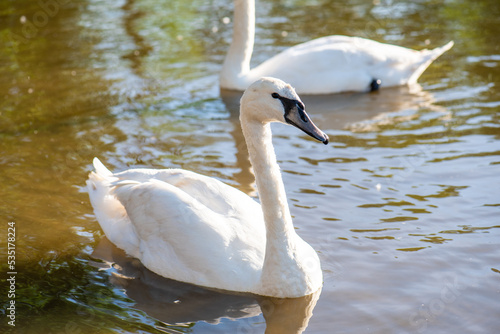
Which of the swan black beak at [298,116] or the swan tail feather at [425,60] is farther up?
the swan black beak at [298,116]

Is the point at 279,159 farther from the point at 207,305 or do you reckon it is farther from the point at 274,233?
the point at 207,305

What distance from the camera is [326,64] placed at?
34.7ft

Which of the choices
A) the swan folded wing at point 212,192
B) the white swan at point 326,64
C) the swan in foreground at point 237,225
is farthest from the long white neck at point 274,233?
the white swan at point 326,64

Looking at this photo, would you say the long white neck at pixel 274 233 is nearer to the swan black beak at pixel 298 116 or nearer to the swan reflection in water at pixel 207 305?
the swan reflection in water at pixel 207 305

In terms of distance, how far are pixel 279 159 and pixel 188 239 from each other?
291 cm

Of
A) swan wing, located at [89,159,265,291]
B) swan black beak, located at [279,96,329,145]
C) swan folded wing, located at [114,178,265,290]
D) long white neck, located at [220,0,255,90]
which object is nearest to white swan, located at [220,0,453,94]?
long white neck, located at [220,0,255,90]

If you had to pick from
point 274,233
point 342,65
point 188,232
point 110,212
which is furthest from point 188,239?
point 342,65

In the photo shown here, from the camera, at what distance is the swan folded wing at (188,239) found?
5637 millimetres

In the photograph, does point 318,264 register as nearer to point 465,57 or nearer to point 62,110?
point 62,110

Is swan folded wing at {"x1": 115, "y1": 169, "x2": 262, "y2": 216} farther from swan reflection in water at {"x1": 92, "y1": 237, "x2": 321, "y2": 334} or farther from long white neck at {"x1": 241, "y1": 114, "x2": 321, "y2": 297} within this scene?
swan reflection in water at {"x1": 92, "y1": 237, "x2": 321, "y2": 334}

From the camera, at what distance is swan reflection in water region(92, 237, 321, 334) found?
5.41 meters

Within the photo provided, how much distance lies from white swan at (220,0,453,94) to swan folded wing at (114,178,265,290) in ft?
15.4

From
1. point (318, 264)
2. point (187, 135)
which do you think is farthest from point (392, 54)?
point (318, 264)

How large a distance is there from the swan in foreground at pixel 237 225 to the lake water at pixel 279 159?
0.59 ft
